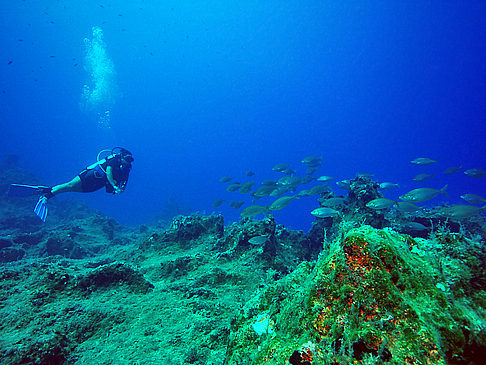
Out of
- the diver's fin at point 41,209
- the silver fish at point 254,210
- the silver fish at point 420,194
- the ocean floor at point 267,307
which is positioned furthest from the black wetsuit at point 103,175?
the silver fish at point 420,194

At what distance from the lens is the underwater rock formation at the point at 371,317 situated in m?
1.17

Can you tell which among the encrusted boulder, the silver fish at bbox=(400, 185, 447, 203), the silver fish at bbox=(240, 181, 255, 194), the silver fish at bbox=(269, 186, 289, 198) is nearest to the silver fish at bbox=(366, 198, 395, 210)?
the silver fish at bbox=(400, 185, 447, 203)

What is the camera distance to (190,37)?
167125 mm

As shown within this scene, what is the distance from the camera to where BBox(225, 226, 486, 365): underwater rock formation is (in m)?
1.17

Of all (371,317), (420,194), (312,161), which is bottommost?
(371,317)

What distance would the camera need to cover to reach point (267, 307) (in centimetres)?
193

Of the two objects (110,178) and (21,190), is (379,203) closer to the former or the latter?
(110,178)

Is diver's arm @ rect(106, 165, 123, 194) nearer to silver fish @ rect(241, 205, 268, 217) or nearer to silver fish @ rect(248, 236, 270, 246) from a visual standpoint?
silver fish @ rect(241, 205, 268, 217)

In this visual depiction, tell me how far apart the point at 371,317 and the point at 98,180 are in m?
9.71

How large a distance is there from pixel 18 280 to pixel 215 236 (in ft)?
13.5

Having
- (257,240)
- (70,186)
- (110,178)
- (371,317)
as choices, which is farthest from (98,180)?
(371,317)

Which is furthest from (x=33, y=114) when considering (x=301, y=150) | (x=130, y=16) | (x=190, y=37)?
(x=301, y=150)

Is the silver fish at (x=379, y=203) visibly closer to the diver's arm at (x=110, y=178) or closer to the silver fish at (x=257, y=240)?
the silver fish at (x=257, y=240)

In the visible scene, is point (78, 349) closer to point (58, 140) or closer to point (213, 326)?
point (213, 326)
